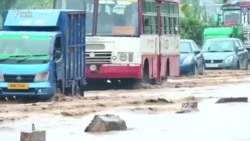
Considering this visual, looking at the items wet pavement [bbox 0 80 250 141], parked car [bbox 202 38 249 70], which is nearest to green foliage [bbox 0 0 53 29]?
parked car [bbox 202 38 249 70]

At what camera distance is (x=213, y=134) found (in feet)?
51.3

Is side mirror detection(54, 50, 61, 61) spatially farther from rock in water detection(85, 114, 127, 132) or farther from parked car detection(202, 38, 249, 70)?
parked car detection(202, 38, 249, 70)

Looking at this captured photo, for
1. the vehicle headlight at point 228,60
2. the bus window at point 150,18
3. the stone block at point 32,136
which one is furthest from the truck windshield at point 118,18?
the stone block at point 32,136

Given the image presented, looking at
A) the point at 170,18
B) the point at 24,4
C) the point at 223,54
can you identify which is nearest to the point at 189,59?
the point at 170,18

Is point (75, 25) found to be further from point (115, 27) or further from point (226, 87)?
point (226, 87)

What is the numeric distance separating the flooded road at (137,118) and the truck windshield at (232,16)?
35.4 metres

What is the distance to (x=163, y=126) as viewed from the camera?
17109mm

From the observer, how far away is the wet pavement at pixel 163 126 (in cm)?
1530

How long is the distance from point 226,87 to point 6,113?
11.8m

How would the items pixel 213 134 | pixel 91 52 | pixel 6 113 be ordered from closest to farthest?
pixel 213 134 → pixel 6 113 → pixel 91 52

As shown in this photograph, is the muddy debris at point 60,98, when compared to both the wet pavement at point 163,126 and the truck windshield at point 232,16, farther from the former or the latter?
the truck windshield at point 232,16

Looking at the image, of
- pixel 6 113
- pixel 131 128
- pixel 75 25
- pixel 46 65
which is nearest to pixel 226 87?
pixel 75 25

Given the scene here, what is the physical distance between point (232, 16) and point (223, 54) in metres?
18.1

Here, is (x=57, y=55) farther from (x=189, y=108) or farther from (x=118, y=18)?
(x=189, y=108)
